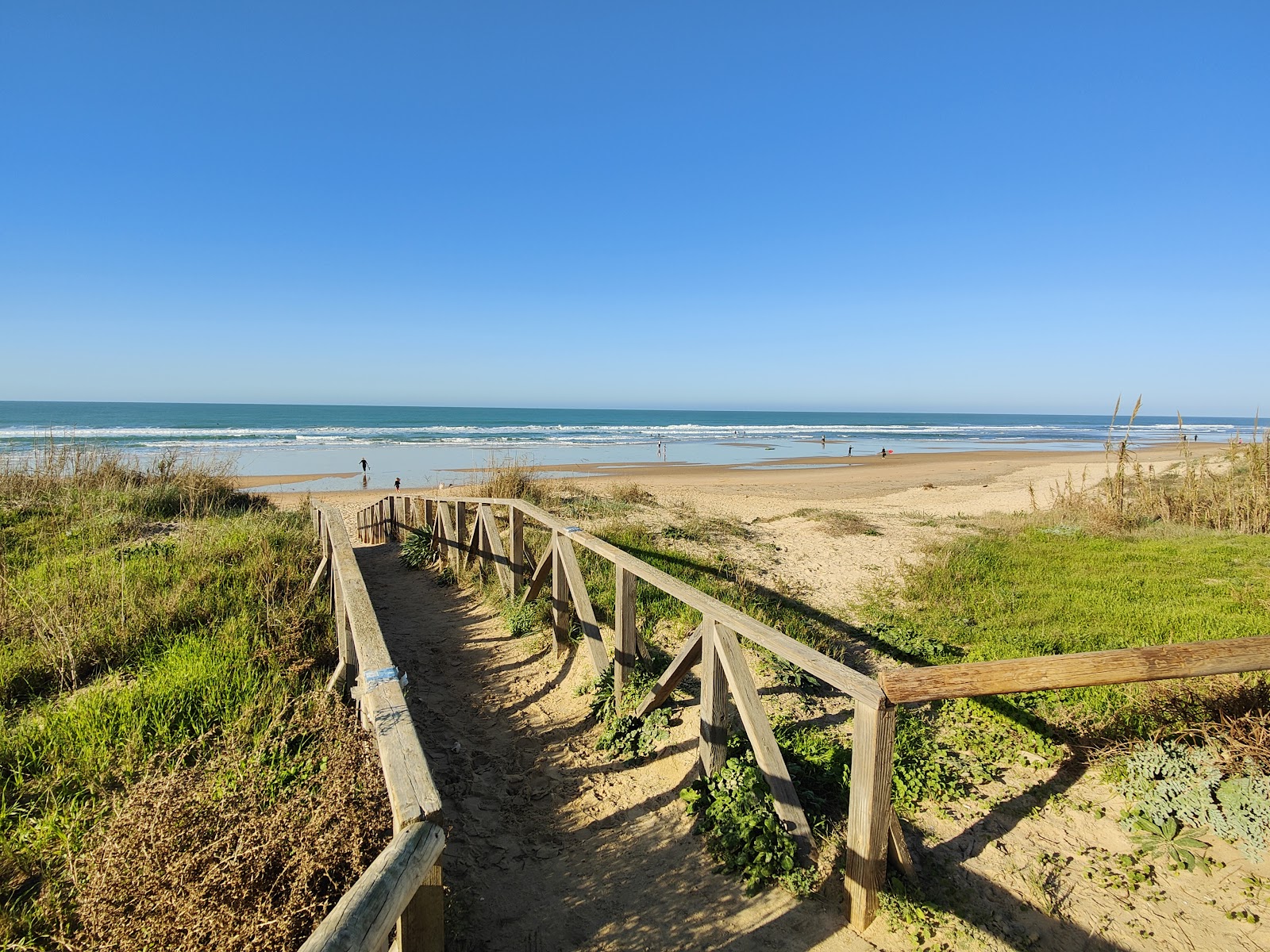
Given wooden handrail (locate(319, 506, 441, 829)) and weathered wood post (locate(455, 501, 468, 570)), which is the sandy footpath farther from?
weathered wood post (locate(455, 501, 468, 570))

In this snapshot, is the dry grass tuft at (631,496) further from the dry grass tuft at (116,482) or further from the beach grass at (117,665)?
the dry grass tuft at (116,482)

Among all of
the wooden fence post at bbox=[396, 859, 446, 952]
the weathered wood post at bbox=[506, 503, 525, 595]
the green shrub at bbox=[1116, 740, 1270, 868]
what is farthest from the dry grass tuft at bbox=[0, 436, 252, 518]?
the green shrub at bbox=[1116, 740, 1270, 868]

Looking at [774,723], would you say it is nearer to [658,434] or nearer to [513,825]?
[513,825]

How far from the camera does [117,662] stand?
15.1ft

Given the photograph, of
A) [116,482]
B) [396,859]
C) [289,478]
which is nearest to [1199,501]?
[396,859]

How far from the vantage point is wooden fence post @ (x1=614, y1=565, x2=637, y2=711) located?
16.2 feet

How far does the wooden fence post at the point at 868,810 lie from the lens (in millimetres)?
2812

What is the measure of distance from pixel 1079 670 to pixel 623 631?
9.72ft

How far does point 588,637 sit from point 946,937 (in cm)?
336

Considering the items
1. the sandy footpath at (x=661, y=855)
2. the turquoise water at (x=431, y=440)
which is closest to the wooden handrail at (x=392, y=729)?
the sandy footpath at (x=661, y=855)

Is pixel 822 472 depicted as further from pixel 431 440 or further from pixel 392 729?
pixel 392 729

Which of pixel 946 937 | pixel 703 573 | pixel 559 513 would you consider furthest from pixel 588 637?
pixel 559 513

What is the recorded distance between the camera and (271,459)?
3250 cm

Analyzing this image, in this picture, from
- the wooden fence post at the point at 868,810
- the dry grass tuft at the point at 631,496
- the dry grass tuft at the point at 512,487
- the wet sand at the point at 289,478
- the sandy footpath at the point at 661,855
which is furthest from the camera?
the wet sand at the point at 289,478
